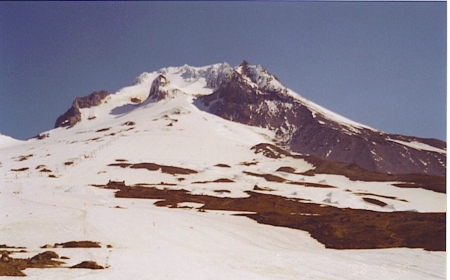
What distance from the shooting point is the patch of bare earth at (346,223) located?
32.8 metres

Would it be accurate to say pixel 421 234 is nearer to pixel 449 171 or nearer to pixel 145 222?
pixel 449 171

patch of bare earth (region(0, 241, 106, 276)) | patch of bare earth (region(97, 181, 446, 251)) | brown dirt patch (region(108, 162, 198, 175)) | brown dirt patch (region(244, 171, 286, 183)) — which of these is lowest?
patch of bare earth (region(0, 241, 106, 276))

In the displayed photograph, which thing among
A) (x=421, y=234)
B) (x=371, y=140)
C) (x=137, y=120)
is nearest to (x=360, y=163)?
(x=371, y=140)

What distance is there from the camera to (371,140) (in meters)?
181

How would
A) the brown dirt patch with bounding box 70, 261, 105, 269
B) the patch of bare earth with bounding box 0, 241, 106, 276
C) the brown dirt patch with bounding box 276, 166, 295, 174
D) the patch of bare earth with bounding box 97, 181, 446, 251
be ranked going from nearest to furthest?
the patch of bare earth with bounding box 0, 241, 106, 276 → the brown dirt patch with bounding box 70, 261, 105, 269 → the patch of bare earth with bounding box 97, 181, 446, 251 → the brown dirt patch with bounding box 276, 166, 295, 174

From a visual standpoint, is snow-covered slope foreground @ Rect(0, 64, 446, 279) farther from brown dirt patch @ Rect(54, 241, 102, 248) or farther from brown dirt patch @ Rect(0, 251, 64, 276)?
brown dirt patch @ Rect(54, 241, 102, 248)

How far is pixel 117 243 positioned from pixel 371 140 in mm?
166891

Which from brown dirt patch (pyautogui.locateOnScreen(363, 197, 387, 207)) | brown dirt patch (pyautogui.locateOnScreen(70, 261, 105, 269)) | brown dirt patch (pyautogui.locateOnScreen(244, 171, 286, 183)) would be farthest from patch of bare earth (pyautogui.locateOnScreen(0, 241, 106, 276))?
brown dirt patch (pyautogui.locateOnScreen(244, 171, 286, 183))

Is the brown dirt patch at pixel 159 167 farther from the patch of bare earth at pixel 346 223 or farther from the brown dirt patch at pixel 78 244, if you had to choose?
the brown dirt patch at pixel 78 244

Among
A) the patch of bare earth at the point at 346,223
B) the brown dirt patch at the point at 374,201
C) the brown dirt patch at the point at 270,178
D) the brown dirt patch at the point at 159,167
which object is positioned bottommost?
the patch of bare earth at the point at 346,223

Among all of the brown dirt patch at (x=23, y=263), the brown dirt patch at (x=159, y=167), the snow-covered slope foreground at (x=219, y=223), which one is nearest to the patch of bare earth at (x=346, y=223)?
the snow-covered slope foreground at (x=219, y=223)

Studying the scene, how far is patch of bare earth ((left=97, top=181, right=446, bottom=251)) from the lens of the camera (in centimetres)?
3284

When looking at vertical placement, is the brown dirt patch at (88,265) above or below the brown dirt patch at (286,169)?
below

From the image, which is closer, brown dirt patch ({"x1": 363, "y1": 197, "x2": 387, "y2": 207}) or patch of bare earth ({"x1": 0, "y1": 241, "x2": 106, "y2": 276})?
patch of bare earth ({"x1": 0, "y1": 241, "x2": 106, "y2": 276})
